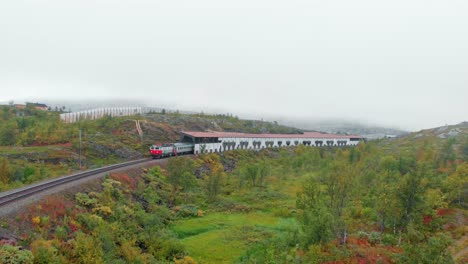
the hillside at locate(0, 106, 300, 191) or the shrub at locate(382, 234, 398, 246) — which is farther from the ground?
the hillside at locate(0, 106, 300, 191)

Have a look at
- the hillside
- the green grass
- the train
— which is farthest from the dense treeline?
the hillside

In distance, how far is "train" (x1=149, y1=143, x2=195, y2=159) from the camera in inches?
2579

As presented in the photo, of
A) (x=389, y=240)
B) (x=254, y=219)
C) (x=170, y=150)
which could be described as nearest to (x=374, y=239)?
(x=389, y=240)

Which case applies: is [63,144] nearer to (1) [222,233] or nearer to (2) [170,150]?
(2) [170,150]

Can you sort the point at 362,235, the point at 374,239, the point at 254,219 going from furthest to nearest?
the point at 254,219, the point at 362,235, the point at 374,239

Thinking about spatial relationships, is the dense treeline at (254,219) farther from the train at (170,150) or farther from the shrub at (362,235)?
the train at (170,150)

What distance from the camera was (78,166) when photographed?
53.5 m

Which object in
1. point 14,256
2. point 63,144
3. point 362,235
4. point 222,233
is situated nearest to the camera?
point 14,256

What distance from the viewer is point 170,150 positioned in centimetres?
6931

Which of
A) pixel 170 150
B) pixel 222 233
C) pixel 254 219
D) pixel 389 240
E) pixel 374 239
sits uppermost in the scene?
pixel 170 150

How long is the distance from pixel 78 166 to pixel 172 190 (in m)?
17.0

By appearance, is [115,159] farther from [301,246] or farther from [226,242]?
[301,246]

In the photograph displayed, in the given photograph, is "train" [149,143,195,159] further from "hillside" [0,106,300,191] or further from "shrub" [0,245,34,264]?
"shrub" [0,245,34,264]

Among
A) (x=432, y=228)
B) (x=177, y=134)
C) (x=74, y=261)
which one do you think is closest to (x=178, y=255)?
(x=74, y=261)
